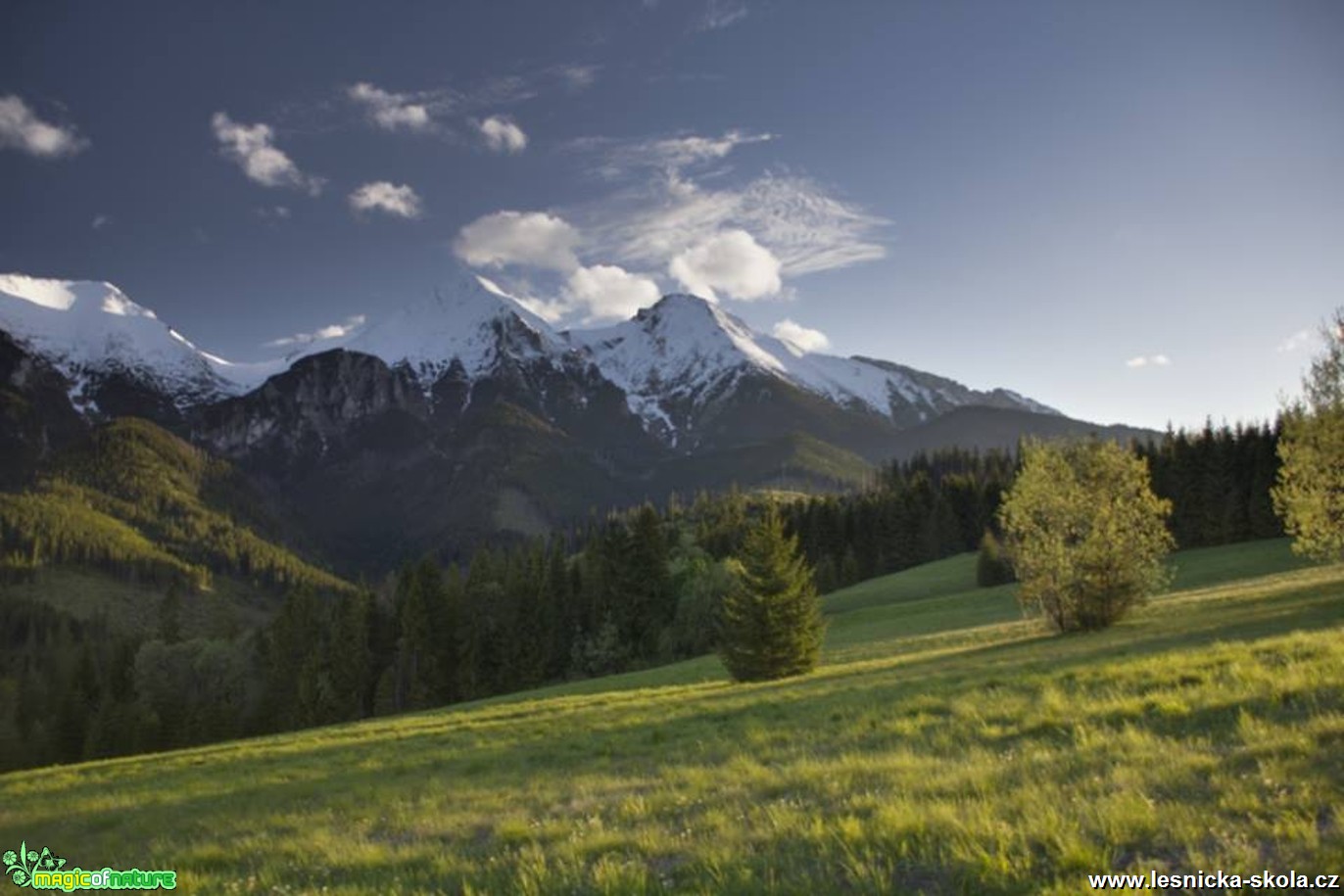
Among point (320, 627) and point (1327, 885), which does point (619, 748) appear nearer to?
point (1327, 885)

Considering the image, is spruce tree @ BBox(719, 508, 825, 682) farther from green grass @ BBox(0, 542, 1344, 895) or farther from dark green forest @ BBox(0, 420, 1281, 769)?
dark green forest @ BBox(0, 420, 1281, 769)

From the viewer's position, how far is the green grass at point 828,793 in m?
6.21

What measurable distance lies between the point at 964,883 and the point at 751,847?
7.26ft

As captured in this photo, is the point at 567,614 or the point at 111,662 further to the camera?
the point at 111,662

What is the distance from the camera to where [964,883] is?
224 inches

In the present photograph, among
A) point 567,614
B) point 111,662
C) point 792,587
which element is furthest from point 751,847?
point 111,662

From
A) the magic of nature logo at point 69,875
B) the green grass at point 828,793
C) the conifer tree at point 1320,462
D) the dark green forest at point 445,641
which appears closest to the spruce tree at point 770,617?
the green grass at point 828,793

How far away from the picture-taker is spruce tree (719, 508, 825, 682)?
37406mm

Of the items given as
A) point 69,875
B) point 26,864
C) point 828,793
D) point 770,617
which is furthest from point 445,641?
point 828,793

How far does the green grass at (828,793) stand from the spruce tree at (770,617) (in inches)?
480

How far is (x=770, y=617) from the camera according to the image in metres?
37.8

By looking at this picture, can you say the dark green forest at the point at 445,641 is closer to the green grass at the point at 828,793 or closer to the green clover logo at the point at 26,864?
the green grass at the point at 828,793

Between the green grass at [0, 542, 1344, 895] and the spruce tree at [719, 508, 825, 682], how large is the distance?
12.2 meters

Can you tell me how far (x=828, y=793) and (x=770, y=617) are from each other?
29.0 meters
